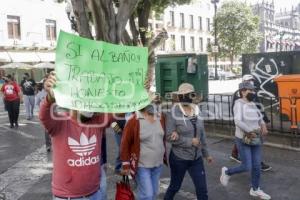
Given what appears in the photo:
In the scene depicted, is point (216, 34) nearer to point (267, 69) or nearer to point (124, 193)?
point (267, 69)

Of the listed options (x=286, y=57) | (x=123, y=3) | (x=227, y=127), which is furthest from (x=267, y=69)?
(x=123, y=3)

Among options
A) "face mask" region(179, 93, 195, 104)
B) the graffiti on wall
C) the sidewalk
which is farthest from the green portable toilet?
"face mask" region(179, 93, 195, 104)

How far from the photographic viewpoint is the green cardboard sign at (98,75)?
320 cm

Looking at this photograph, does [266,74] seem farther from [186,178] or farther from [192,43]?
[192,43]

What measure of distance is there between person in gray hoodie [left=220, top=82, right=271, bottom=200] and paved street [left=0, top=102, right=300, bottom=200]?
0.31 meters

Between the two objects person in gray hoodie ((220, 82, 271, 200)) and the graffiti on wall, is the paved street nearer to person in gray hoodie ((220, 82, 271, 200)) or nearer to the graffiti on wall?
person in gray hoodie ((220, 82, 271, 200))

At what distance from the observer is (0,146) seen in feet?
33.3

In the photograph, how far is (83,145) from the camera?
11.5ft

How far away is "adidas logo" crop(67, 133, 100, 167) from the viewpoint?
3455mm

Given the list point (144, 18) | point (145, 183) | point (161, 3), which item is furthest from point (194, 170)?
point (161, 3)

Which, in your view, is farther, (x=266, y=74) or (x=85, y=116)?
(x=266, y=74)

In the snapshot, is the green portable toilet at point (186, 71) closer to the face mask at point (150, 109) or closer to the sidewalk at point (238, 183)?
the sidewalk at point (238, 183)

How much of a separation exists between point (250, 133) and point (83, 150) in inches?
107

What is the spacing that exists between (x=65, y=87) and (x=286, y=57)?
354 inches
